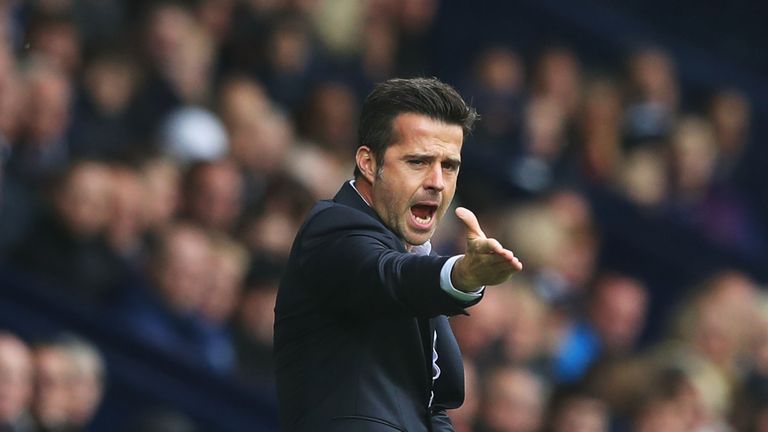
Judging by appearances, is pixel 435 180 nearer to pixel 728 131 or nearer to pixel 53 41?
pixel 53 41

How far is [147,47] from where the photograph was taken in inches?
339

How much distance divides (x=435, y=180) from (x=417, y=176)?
42 millimetres

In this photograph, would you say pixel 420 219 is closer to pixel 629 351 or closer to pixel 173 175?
pixel 173 175

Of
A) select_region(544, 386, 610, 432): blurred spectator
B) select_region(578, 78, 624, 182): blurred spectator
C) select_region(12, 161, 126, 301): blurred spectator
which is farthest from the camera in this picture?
select_region(578, 78, 624, 182): blurred spectator

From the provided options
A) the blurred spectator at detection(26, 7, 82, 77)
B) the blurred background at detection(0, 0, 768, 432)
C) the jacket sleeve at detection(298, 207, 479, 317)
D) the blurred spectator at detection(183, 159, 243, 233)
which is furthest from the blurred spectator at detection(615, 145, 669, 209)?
the jacket sleeve at detection(298, 207, 479, 317)

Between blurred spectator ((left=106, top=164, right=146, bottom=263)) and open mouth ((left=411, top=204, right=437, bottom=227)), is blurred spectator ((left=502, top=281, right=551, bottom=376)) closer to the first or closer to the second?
blurred spectator ((left=106, top=164, right=146, bottom=263))

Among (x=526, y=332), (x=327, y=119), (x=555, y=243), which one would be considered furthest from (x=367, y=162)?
(x=555, y=243)

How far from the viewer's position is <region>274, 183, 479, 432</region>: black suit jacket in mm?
3723

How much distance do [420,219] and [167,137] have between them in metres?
4.70

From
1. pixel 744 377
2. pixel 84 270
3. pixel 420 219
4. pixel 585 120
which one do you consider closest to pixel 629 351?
pixel 744 377

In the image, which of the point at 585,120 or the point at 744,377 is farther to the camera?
the point at 585,120

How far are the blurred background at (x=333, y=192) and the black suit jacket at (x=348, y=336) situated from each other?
1.42 meters

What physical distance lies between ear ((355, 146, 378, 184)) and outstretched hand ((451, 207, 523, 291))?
0.43m

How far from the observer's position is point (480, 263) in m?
3.46
